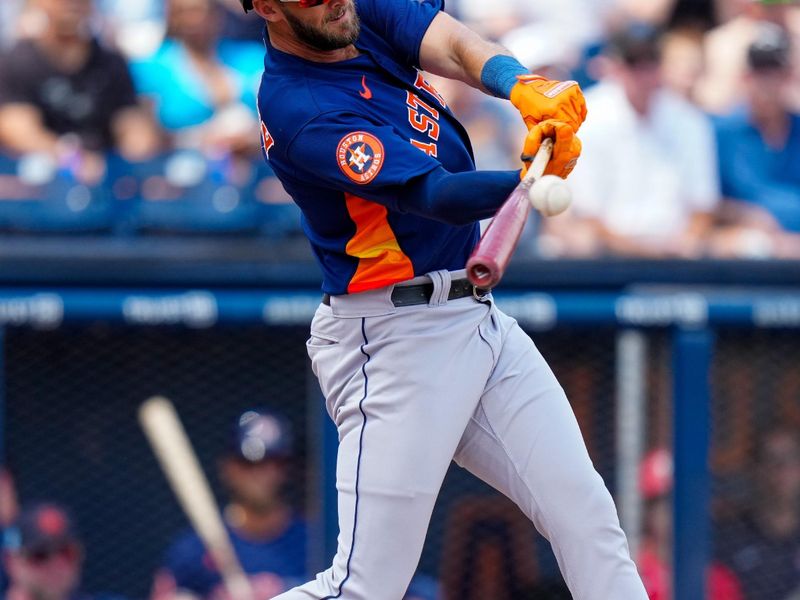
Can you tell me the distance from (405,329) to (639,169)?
94.7 inches

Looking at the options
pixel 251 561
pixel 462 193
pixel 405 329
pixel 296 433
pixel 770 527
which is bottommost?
pixel 251 561

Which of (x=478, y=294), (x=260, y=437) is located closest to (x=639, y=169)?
(x=260, y=437)

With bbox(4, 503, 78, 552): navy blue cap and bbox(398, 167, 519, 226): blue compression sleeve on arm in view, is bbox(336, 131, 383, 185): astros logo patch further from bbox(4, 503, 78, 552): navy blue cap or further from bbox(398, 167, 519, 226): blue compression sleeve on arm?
bbox(4, 503, 78, 552): navy blue cap

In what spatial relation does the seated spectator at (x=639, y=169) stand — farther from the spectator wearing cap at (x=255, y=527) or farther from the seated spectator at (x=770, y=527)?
the spectator wearing cap at (x=255, y=527)

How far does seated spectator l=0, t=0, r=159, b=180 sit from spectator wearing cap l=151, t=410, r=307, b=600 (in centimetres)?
114

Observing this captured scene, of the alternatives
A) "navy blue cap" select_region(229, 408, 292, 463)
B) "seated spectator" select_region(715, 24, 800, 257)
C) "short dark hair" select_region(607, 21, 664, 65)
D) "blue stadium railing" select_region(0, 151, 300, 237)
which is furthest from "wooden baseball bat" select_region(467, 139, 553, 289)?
"short dark hair" select_region(607, 21, 664, 65)

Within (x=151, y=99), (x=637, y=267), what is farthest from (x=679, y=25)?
(x=151, y=99)

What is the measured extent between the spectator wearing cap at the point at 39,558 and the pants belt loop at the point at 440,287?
2113mm

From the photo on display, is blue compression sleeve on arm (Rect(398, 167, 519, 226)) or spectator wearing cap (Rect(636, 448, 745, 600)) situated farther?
spectator wearing cap (Rect(636, 448, 745, 600))

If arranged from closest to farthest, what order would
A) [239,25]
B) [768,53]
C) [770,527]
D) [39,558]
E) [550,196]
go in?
[550,196] → [39,558] → [770,527] → [768,53] → [239,25]

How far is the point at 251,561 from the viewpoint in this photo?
4098mm

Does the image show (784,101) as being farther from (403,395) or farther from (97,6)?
(403,395)

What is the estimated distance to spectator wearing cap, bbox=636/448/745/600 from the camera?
3961 millimetres

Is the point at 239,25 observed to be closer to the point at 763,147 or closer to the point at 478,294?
the point at 763,147
